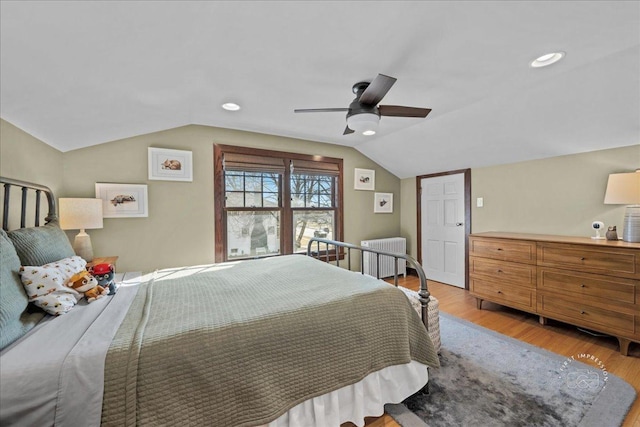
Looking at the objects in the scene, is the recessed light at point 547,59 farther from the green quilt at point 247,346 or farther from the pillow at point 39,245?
the pillow at point 39,245

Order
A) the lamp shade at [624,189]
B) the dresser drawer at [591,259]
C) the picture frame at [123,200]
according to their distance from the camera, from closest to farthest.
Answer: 1. the dresser drawer at [591,259]
2. the lamp shade at [624,189]
3. the picture frame at [123,200]

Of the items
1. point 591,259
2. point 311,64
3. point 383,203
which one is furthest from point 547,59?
point 383,203

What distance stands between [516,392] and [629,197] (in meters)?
2.01

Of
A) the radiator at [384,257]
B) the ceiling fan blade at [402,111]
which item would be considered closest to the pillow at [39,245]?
the ceiling fan blade at [402,111]

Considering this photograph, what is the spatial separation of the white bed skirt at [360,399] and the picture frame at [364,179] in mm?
3072

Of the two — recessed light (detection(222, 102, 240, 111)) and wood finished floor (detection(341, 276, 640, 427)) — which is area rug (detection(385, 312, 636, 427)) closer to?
wood finished floor (detection(341, 276, 640, 427))

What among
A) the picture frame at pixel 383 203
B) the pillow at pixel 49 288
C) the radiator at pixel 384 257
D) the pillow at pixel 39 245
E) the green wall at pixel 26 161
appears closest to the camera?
the pillow at pixel 49 288

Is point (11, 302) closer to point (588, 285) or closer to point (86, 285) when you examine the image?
point (86, 285)

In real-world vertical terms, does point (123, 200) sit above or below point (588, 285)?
above

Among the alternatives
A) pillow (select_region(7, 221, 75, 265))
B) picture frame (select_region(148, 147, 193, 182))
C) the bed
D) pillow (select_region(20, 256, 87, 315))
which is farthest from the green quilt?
picture frame (select_region(148, 147, 193, 182))

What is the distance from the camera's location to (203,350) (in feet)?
3.52

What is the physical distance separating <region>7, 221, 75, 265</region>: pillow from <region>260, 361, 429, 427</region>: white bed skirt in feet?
4.93

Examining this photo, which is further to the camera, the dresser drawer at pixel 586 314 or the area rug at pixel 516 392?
the dresser drawer at pixel 586 314

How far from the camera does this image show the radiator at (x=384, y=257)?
427 cm
